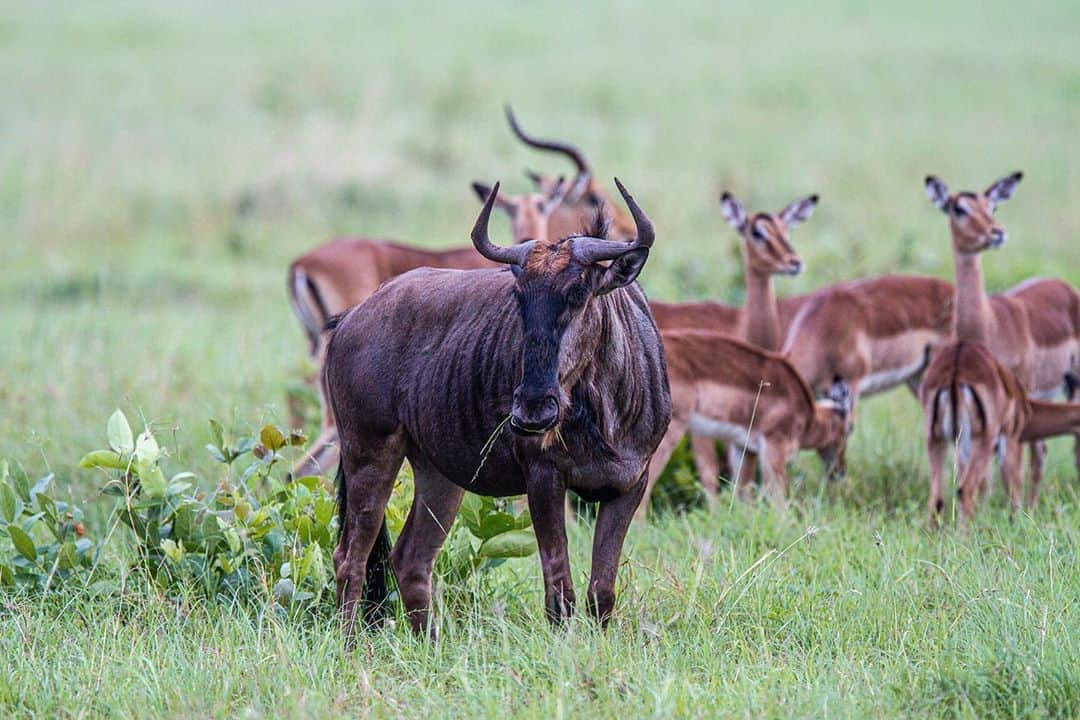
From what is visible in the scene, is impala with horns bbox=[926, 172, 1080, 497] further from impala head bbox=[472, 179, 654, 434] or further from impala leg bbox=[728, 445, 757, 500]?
impala head bbox=[472, 179, 654, 434]

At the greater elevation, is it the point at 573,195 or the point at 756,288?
the point at 573,195

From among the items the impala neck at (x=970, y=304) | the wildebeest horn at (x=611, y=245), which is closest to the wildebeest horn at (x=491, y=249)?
the wildebeest horn at (x=611, y=245)

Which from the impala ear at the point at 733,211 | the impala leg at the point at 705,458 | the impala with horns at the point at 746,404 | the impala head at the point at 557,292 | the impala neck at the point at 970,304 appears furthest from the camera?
the impala ear at the point at 733,211

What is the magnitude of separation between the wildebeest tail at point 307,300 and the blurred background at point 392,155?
33 centimetres

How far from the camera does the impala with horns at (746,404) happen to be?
22.3 ft

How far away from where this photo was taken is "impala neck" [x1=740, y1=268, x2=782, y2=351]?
8.05 m

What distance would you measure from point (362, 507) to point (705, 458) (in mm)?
2944

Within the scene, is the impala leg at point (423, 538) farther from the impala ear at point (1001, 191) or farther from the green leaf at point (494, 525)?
the impala ear at point (1001, 191)

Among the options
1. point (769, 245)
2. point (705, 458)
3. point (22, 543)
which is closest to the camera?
point (22, 543)

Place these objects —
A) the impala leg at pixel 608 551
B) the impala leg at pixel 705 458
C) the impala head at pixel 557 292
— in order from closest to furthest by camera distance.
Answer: the impala head at pixel 557 292, the impala leg at pixel 608 551, the impala leg at pixel 705 458

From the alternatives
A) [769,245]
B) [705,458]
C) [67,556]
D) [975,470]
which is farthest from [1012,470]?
[67,556]

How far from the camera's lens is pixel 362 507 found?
4695 mm

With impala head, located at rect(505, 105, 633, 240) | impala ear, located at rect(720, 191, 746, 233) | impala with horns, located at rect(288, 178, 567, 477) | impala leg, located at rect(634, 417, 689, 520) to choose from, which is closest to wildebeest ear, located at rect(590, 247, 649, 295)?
impala leg, located at rect(634, 417, 689, 520)

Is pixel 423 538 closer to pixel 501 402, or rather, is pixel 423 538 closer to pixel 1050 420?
pixel 501 402
